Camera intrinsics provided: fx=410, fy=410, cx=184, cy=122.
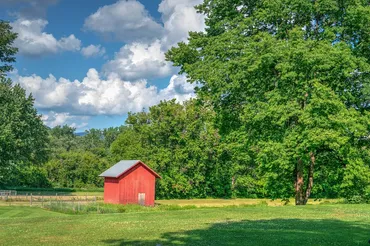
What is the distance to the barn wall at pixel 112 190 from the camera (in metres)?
56.3

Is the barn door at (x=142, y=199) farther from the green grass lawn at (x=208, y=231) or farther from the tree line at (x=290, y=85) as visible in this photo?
the green grass lawn at (x=208, y=231)

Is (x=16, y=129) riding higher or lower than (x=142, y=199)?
higher

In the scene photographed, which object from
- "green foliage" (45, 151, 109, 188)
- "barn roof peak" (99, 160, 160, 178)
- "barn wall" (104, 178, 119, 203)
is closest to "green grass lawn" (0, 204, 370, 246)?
"barn wall" (104, 178, 119, 203)

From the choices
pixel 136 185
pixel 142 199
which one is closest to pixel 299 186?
pixel 142 199

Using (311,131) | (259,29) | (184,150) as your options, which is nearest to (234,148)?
(311,131)

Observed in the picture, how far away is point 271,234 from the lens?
1516cm

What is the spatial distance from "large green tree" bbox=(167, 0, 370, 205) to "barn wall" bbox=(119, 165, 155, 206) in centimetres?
2876

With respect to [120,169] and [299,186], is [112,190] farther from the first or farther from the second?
[299,186]

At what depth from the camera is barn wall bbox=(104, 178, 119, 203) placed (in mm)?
56312

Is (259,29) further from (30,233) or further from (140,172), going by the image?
(140,172)

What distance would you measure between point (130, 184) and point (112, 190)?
262 centimetres

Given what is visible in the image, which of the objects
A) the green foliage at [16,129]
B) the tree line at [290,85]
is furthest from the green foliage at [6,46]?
the tree line at [290,85]

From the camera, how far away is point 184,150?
251 ft

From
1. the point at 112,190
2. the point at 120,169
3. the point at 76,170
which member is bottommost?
the point at 112,190
